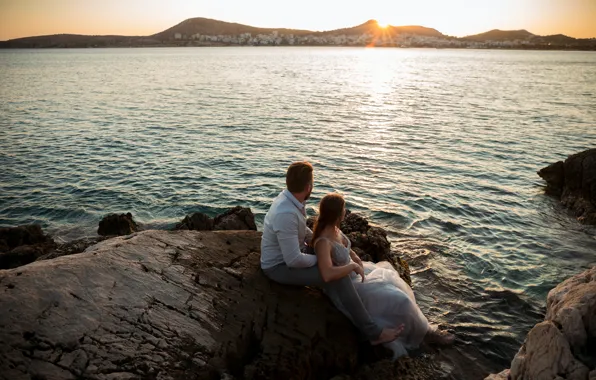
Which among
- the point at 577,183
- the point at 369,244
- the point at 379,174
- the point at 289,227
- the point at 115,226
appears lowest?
the point at 379,174

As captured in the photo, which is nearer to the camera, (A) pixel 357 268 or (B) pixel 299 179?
(B) pixel 299 179

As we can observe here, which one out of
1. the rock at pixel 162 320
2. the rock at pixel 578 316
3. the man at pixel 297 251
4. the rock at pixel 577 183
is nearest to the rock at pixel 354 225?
the rock at pixel 162 320

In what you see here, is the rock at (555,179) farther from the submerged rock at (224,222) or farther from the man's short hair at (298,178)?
the man's short hair at (298,178)

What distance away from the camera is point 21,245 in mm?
12109

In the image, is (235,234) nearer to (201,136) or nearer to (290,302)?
(290,302)

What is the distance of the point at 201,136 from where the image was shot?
1161 inches

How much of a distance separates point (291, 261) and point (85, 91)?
182 ft

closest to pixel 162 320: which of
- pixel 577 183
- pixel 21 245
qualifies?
pixel 21 245

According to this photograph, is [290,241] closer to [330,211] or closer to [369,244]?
[330,211]

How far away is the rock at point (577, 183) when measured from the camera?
15742mm

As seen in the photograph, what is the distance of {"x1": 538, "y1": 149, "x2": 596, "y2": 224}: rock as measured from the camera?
1574cm

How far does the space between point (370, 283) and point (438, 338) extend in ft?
6.55

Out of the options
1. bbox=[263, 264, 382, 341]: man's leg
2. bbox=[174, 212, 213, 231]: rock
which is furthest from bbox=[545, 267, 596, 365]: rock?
bbox=[174, 212, 213, 231]: rock

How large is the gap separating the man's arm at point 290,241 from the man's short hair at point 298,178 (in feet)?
1.41
